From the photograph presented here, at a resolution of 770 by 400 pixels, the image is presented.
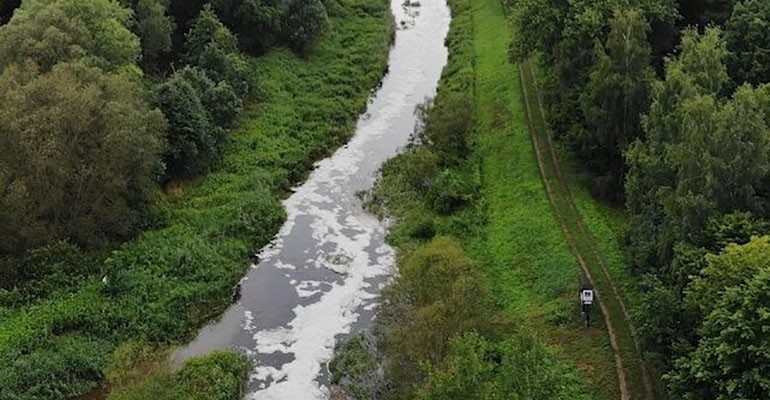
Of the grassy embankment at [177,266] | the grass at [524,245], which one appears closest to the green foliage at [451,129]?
the grass at [524,245]

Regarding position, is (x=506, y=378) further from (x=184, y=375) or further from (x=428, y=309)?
(x=184, y=375)

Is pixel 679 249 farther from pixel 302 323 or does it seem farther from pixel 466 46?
pixel 466 46

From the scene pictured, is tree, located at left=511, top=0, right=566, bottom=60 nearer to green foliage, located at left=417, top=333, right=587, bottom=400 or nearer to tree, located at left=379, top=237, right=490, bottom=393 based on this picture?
tree, located at left=379, top=237, right=490, bottom=393

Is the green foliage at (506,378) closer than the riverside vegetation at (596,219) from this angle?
Yes

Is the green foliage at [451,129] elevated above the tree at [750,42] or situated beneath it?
situated beneath

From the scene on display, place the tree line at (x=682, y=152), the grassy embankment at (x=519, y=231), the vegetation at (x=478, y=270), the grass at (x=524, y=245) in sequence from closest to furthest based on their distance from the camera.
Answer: the vegetation at (x=478, y=270) → the tree line at (x=682, y=152) → the grass at (x=524, y=245) → the grassy embankment at (x=519, y=231)

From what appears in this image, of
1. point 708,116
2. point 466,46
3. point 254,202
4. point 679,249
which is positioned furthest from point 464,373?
point 466,46

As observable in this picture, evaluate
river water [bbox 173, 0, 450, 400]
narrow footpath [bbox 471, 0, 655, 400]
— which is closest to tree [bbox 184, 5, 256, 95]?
river water [bbox 173, 0, 450, 400]

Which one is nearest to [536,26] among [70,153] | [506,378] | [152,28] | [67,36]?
[152,28]

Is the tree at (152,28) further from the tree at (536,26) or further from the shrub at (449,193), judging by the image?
the tree at (536,26)
